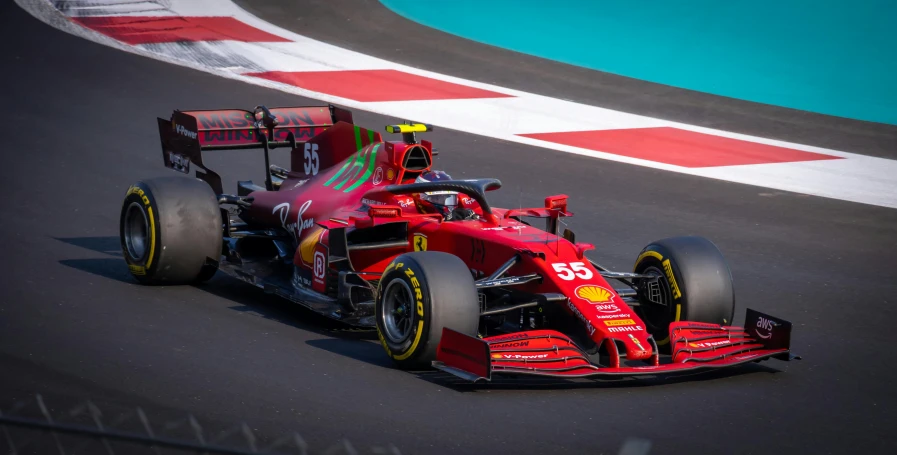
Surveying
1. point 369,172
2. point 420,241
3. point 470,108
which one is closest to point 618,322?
point 420,241

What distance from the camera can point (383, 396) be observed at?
6.84 metres

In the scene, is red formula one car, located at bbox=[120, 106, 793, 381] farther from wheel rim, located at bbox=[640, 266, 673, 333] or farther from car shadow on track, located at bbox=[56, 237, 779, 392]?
car shadow on track, located at bbox=[56, 237, 779, 392]

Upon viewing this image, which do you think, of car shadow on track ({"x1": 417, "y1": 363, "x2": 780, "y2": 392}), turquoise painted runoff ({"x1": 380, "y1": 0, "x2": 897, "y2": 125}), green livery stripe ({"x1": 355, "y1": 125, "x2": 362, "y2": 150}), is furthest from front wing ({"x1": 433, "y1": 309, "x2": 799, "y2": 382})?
turquoise painted runoff ({"x1": 380, "y1": 0, "x2": 897, "y2": 125})

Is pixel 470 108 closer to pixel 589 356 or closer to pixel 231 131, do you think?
pixel 231 131

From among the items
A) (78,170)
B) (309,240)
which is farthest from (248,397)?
(78,170)

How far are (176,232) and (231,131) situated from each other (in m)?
1.91

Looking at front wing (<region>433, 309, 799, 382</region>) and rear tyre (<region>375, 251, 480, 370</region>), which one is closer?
front wing (<region>433, 309, 799, 382</region>)

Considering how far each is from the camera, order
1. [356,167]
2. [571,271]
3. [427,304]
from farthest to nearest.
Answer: [356,167]
[571,271]
[427,304]

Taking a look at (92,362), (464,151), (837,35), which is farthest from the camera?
(837,35)

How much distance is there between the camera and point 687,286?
25.5 feet

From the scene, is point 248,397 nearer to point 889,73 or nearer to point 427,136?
point 427,136

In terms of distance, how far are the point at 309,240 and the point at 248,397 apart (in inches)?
87.3

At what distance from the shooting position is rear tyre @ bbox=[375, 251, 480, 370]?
7047 mm

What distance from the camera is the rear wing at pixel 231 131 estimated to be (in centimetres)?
1016
